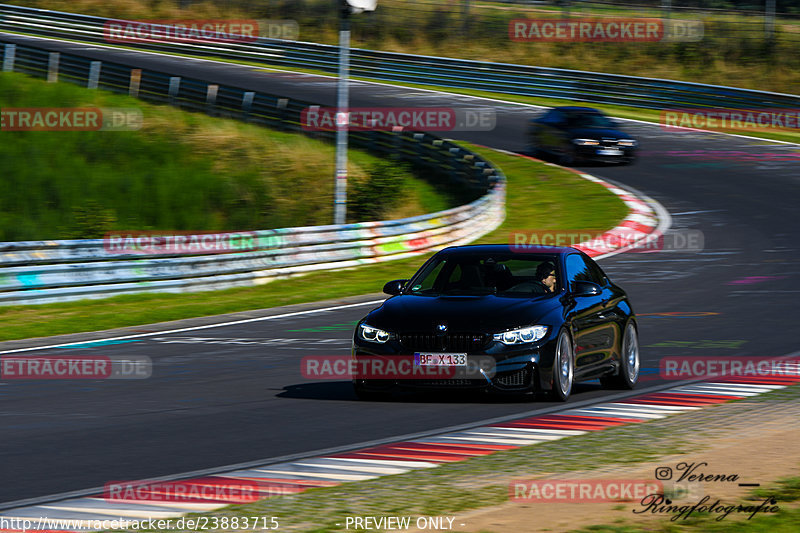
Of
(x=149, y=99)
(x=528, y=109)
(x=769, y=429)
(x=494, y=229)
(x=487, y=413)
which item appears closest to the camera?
(x=769, y=429)

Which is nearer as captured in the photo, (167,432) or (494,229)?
(167,432)

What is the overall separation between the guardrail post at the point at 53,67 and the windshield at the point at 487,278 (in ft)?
101

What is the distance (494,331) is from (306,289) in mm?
9890

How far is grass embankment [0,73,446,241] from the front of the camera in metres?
24.8

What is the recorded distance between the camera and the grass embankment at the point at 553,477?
241 inches

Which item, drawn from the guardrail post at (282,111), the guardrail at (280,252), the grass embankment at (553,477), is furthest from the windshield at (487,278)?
the guardrail post at (282,111)

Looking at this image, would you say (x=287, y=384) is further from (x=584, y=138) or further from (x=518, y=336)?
(x=584, y=138)

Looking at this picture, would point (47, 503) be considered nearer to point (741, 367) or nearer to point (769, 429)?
point (769, 429)

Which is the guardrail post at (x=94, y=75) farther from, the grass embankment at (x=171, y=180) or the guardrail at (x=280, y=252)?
the guardrail at (x=280, y=252)

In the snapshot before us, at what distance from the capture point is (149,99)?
3803 cm

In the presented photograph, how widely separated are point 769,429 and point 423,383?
9.19 feet

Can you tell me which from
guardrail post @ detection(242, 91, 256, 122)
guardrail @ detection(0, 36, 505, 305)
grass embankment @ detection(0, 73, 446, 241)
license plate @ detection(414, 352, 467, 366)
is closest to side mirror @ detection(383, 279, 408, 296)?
license plate @ detection(414, 352, 467, 366)

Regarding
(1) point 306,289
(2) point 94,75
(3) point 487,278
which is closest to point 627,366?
(3) point 487,278

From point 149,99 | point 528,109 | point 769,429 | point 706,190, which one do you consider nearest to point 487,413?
point 769,429
